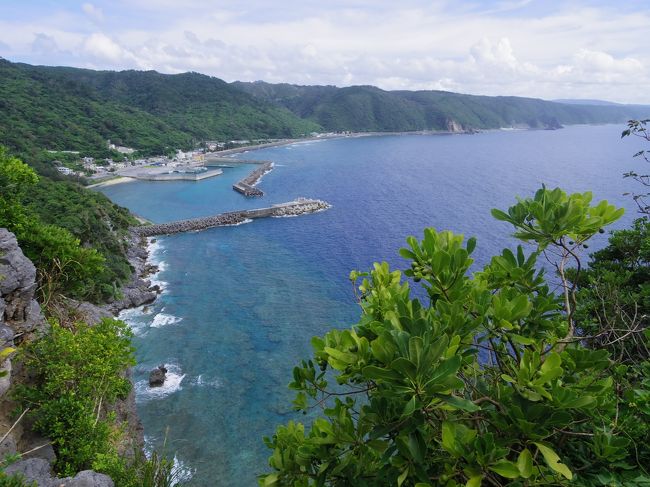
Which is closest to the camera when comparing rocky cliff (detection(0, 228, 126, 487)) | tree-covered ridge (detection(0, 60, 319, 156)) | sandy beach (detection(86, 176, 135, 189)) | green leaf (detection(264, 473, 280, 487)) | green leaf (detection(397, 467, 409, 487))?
green leaf (detection(397, 467, 409, 487))

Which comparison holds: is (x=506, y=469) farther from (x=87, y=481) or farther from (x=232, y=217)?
(x=232, y=217)

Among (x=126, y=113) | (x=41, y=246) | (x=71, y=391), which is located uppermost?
(x=126, y=113)

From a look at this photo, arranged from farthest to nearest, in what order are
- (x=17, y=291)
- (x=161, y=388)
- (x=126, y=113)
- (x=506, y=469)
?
(x=126, y=113)
(x=161, y=388)
(x=17, y=291)
(x=506, y=469)

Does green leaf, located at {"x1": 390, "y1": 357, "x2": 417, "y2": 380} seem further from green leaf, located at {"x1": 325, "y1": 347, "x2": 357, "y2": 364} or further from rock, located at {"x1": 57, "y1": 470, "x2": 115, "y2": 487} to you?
→ rock, located at {"x1": 57, "y1": 470, "x2": 115, "y2": 487}

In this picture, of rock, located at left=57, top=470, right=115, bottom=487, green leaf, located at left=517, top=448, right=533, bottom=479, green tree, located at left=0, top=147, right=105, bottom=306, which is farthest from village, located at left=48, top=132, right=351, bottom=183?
green leaf, located at left=517, top=448, right=533, bottom=479

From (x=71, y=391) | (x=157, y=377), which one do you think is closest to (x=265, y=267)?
(x=157, y=377)

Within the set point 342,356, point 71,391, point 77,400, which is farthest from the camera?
point 77,400

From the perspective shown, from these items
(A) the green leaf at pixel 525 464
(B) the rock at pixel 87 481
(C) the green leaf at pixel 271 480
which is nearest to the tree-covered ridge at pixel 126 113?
(B) the rock at pixel 87 481
